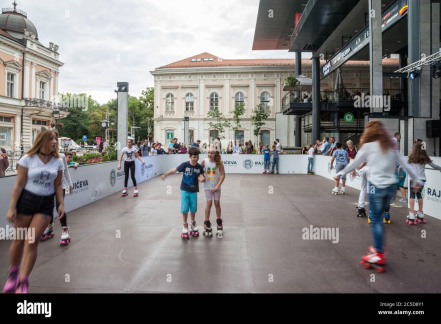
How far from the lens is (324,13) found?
20.2m

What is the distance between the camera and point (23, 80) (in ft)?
119

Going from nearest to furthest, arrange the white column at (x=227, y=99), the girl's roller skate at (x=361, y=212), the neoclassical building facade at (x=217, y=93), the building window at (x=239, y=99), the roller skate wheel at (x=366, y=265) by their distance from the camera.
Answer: the roller skate wheel at (x=366, y=265)
the girl's roller skate at (x=361, y=212)
the neoclassical building facade at (x=217, y=93)
the white column at (x=227, y=99)
the building window at (x=239, y=99)

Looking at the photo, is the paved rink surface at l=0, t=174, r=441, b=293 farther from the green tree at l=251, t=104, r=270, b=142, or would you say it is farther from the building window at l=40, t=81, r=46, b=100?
the building window at l=40, t=81, r=46, b=100

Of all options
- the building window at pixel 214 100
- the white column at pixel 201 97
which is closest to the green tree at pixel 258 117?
the building window at pixel 214 100

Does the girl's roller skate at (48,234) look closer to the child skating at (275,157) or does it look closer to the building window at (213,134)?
the child skating at (275,157)

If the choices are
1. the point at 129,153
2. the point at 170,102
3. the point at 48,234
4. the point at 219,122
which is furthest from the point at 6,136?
the point at 48,234

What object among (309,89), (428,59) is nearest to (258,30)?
(309,89)

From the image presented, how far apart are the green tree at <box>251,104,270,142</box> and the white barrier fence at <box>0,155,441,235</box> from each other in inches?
738

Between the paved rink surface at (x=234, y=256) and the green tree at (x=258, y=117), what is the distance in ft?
104

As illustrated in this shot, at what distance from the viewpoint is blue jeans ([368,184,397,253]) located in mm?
4398

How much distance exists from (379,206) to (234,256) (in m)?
2.29

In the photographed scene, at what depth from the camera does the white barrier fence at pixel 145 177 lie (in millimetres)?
7727
